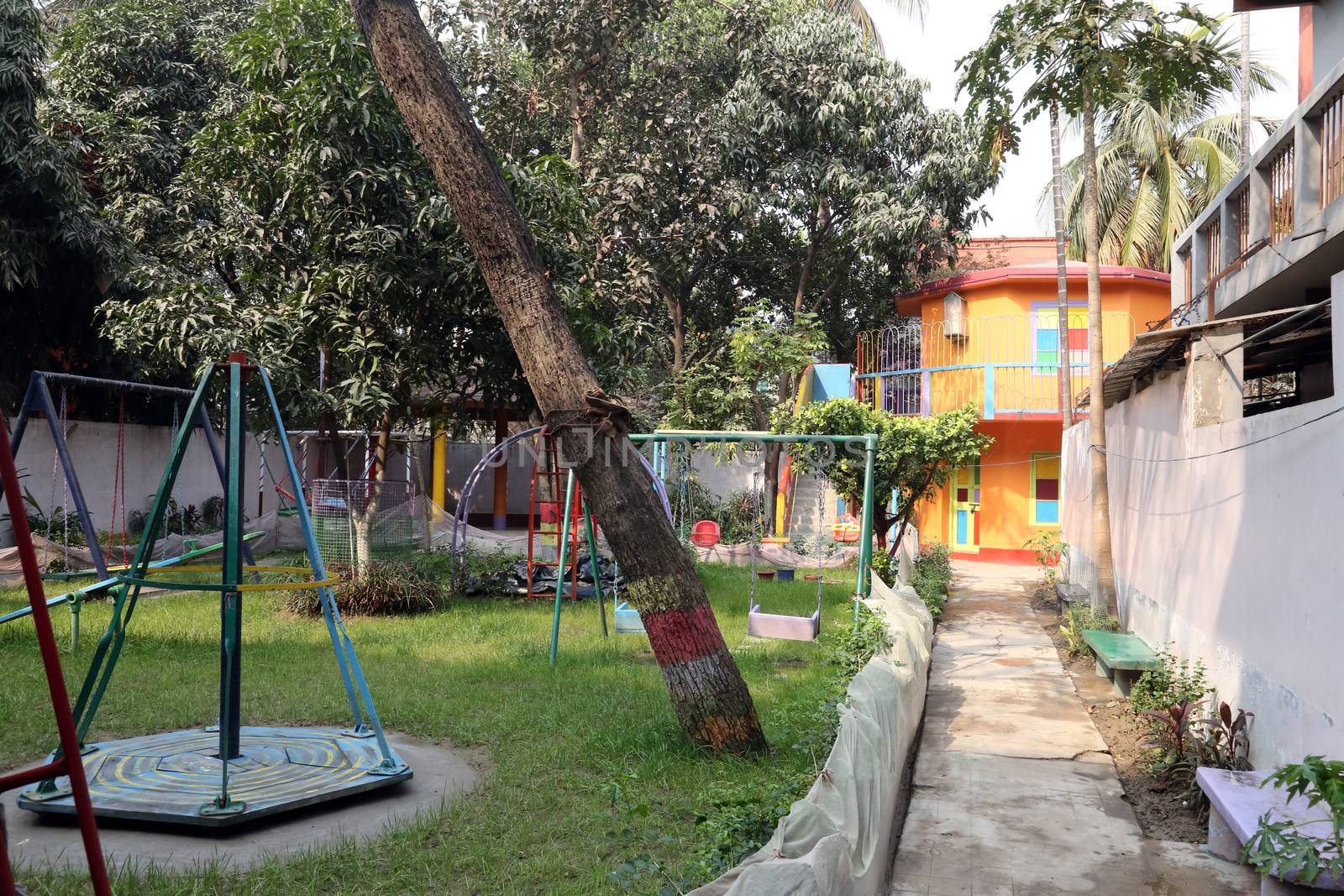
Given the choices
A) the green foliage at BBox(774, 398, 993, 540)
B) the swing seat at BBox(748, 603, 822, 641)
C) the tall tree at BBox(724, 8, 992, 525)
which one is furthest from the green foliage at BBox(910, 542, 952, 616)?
the swing seat at BBox(748, 603, 822, 641)

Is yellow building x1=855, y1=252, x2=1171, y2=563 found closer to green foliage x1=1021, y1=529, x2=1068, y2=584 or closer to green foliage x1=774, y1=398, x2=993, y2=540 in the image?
green foliage x1=1021, y1=529, x2=1068, y2=584

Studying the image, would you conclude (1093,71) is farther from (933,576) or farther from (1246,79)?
(1246,79)

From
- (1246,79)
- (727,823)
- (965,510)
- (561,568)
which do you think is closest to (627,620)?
(561,568)

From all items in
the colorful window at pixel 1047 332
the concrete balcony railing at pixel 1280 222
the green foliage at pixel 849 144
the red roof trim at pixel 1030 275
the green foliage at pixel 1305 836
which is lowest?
the green foliage at pixel 1305 836

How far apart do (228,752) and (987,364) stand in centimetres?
1678

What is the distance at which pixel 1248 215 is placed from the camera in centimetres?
816

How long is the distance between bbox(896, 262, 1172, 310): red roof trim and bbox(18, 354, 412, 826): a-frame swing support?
16.8m

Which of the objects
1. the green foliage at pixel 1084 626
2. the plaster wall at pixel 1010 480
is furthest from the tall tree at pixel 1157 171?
the green foliage at pixel 1084 626

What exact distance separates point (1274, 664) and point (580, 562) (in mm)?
9776

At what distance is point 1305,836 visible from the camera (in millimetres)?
4254

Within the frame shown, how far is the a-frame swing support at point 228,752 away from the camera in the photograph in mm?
5012

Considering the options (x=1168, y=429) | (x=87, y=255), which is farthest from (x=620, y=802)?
(x=87, y=255)

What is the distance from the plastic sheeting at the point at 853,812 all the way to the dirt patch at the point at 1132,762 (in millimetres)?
1407

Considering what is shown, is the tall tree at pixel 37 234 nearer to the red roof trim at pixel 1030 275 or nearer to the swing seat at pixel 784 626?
the swing seat at pixel 784 626
